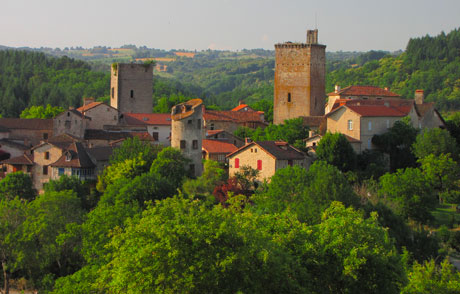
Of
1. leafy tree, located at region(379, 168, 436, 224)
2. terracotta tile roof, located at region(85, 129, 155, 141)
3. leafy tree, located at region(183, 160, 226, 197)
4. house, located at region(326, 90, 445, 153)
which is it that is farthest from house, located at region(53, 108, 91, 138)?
leafy tree, located at region(379, 168, 436, 224)

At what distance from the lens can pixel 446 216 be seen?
52656mm

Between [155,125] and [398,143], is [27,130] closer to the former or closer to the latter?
[155,125]

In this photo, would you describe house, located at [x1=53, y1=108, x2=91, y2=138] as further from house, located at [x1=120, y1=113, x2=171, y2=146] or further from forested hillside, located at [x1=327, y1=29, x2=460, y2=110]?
forested hillside, located at [x1=327, y1=29, x2=460, y2=110]

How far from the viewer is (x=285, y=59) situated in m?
67.5

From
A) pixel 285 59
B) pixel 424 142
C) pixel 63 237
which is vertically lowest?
pixel 63 237

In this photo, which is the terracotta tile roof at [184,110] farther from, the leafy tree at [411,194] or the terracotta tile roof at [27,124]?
the terracotta tile roof at [27,124]

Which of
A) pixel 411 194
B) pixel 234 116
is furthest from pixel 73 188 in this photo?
pixel 234 116

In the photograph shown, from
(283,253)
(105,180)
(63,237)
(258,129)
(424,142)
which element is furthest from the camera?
(258,129)

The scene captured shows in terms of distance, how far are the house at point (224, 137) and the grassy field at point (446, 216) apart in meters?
17.1

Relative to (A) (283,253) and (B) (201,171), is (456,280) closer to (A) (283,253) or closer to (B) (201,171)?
(A) (283,253)

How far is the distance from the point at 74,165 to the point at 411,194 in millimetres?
22619

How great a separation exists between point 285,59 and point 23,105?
50661mm

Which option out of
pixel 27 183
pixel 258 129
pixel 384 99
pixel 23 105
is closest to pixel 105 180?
pixel 27 183

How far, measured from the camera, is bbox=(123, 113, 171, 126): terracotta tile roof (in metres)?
67.5
